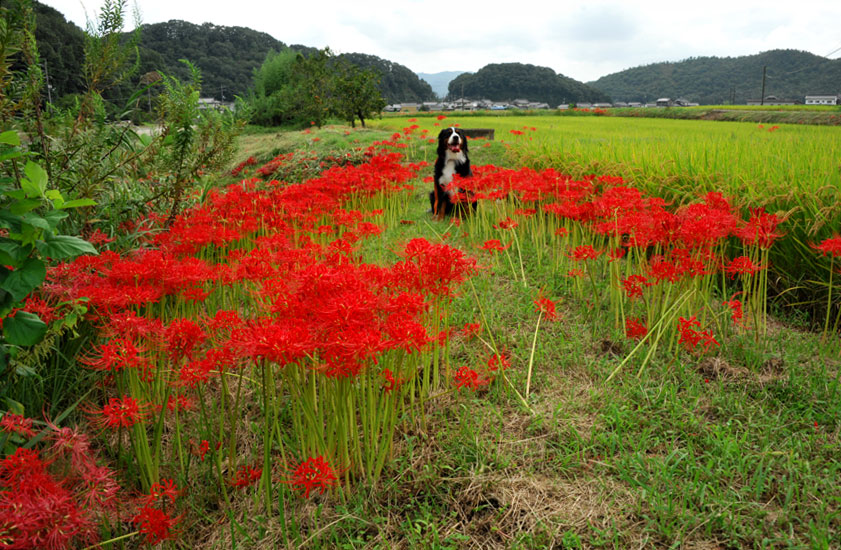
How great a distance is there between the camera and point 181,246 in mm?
2441

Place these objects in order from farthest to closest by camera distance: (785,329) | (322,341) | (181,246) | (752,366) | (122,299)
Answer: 1. (785,329)
2. (752,366)
3. (181,246)
4. (122,299)
5. (322,341)

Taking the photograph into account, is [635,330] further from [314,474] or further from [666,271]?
[314,474]

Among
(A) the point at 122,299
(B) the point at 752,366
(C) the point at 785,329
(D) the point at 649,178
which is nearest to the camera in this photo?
(A) the point at 122,299

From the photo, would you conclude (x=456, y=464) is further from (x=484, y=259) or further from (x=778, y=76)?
(x=778, y=76)

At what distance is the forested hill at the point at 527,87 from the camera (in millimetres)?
100562

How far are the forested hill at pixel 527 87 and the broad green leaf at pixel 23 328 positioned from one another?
106m

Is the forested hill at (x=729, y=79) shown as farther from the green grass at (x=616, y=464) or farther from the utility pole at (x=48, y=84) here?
the utility pole at (x=48, y=84)

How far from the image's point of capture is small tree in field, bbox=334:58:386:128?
23500mm

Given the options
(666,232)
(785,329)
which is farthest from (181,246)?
(785,329)

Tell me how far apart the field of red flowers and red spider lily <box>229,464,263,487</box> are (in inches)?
0.5

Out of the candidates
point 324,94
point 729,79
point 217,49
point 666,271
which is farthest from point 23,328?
point 729,79

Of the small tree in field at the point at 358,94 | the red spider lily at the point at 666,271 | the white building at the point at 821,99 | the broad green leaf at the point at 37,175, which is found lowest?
the red spider lily at the point at 666,271

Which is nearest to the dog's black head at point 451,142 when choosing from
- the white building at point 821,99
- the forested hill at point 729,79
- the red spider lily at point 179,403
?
the red spider lily at point 179,403

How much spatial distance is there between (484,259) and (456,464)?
2889mm
